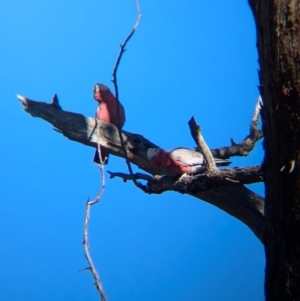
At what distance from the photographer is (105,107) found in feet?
8.80

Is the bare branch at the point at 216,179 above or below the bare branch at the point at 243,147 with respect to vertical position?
below

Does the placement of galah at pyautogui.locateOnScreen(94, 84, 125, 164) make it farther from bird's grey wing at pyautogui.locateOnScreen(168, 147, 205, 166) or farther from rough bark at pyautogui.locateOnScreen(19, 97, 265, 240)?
bird's grey wing at pyautogui.locateOnScreen(168, 147, 205, 166)

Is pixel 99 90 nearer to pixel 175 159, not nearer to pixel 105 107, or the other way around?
pixel 105 107

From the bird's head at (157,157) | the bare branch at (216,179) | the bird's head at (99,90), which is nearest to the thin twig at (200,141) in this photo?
the bare branch at (216,179)

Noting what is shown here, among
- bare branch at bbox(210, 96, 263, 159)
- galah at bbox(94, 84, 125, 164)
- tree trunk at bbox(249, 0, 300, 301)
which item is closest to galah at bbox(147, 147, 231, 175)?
bare branch at bbox(210, 96, 263, 159)

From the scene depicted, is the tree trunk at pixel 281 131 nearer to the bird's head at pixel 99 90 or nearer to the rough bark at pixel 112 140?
the rough bark at pixel 112 140

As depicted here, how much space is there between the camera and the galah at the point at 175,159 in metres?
2.08

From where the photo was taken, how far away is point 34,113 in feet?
7.82

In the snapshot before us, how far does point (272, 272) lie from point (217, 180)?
355mm

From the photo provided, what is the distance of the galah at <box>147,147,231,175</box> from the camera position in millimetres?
2078

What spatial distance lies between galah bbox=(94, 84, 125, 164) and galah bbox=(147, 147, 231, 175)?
0.42 m

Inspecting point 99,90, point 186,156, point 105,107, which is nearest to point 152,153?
point 186,156

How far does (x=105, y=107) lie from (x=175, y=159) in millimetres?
755

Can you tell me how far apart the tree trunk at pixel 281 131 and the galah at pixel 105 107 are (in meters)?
1.33
